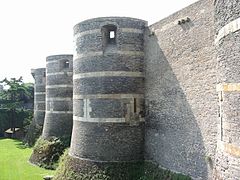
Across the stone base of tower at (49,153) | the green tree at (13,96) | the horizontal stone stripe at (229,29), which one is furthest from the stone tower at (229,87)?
the green tree at (13,96)

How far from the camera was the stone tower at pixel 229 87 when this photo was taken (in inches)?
263

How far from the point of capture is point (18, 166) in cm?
2203

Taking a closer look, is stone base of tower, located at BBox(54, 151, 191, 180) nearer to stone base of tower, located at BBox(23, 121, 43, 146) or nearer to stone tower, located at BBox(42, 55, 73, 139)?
stone tower, located at BBox(42, 55, 73, 139)

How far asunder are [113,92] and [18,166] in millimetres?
10272

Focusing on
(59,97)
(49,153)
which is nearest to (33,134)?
(59,97)

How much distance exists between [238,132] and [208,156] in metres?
4.57

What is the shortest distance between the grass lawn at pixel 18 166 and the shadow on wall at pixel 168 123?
24.6 ft

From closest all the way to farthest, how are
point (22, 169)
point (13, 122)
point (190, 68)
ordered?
point (190, 68) < point (22, 169) < point (13, 122)

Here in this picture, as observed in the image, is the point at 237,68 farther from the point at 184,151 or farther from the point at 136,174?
the point at 136,174

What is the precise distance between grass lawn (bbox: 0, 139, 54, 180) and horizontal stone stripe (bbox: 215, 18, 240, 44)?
45.5ft

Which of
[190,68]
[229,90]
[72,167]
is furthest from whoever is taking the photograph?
[72,167]

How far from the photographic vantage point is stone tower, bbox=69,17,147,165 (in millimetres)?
14977

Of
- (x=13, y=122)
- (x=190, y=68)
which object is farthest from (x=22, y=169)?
(x=13, y=122)

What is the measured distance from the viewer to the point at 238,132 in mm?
6602
